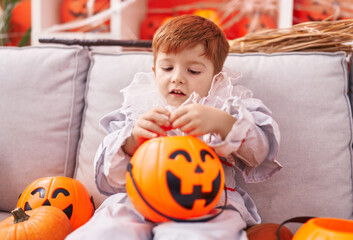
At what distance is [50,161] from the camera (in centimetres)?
132

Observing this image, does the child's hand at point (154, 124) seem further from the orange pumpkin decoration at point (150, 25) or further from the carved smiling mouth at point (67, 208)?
the orange pumpkin decoration at point (150, 25)

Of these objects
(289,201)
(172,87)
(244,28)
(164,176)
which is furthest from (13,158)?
(244,28)

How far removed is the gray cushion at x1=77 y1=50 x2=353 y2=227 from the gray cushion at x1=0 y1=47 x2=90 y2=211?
0.65 feet

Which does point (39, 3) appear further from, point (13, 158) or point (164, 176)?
point (164, 176)

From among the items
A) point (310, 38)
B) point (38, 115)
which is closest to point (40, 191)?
point (38, 115)

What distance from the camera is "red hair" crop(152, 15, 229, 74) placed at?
986 millimetres

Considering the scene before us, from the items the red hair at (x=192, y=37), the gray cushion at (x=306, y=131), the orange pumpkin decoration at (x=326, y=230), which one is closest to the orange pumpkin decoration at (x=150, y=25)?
the gray cushion at (x=306, y=131)

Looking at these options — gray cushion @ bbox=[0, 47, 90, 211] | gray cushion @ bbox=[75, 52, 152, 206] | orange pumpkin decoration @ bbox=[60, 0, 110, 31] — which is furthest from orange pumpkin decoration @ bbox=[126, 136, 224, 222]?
orange pumpkin decoration @ bbox=[60, 0, 110, 31]

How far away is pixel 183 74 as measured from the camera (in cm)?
100

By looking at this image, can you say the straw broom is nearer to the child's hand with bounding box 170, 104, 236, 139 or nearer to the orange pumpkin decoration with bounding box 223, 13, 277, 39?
the child's hand with bounding box 170, 104, 236, 139

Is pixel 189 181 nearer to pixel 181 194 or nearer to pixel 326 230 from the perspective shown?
pixel 181 194

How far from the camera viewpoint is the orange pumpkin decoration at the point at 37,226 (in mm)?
941

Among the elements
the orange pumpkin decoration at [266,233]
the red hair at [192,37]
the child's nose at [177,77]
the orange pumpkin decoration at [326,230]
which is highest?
the red hair at [192,37]

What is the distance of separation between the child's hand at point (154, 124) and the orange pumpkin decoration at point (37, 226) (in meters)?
0.38
